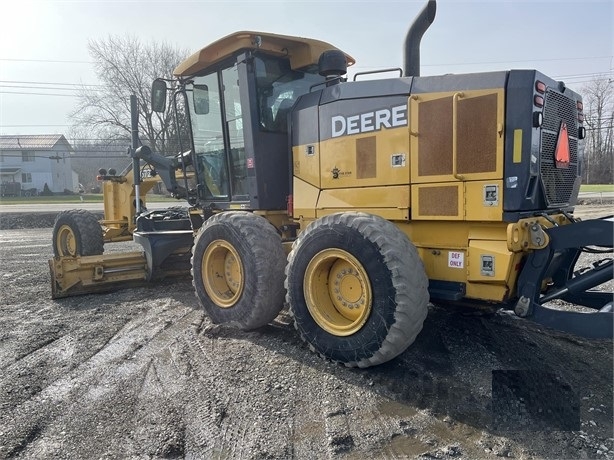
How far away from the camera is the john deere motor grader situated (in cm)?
353

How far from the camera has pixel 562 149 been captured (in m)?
3.99

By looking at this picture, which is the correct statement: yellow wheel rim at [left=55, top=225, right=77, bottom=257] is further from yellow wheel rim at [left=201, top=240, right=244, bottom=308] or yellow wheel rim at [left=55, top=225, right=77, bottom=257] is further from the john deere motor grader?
yellow wheel rim at [left=201, top=240, right=244, bottom=308]

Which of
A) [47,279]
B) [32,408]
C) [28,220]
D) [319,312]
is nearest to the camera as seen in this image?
[32,408]

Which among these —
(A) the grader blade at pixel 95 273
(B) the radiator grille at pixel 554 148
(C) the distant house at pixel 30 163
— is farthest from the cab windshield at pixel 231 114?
(C) the distant house at pixel 30 163

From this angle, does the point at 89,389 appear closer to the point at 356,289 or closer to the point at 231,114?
the point at 356,289

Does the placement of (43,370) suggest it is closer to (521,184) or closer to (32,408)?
(32,408)

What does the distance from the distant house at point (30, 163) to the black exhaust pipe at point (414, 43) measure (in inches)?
2118

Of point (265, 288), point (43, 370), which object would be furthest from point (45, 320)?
point (265, 288)

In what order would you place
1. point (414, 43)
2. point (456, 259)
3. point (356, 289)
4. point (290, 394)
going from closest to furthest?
1. point (290, 394)
2. point (456, 259)
3. point (356, 289)
4. point (414, 43)

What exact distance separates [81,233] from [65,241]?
0.88m

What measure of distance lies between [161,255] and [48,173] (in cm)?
5710

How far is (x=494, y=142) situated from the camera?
11.7 feet

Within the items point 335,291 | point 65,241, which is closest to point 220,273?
point 335,291

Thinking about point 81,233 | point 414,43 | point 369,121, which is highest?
point 414,43
